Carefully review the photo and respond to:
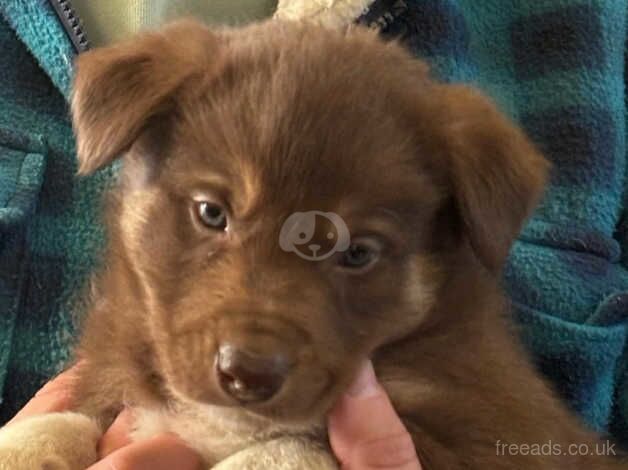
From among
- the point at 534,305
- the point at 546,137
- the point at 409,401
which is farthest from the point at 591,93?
the point at 409,401

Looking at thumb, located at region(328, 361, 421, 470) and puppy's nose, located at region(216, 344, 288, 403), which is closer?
puppy's nose, located at region(216, 344, 288, 403)

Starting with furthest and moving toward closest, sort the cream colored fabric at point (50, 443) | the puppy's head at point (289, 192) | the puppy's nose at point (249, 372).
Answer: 1. the cream colored fabric at point (50, 443)
2. the puppy's head at point (289, 192)
3. the puppy's nose at point (249, 372)

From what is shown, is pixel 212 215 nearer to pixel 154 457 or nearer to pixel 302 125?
pixel 302 125

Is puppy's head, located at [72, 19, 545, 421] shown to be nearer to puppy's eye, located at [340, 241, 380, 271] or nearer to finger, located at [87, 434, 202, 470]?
puppy's eye, located at [340, 241, 380, 271]

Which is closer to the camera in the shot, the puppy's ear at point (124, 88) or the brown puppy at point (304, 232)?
the brown puppy at point (304, 232)

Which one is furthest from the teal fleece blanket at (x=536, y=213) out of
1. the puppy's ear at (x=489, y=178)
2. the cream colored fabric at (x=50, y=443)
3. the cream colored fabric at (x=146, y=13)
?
the puppy's ear at (x=489, y=178)

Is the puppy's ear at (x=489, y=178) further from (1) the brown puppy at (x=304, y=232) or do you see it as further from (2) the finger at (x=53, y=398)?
(2) the finger at (x=53, y=398)

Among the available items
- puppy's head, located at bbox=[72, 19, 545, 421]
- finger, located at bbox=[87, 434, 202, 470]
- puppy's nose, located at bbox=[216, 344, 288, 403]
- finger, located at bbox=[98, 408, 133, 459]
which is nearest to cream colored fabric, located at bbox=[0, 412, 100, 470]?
finger, located at bbox=[98, 408, 133, 459]
